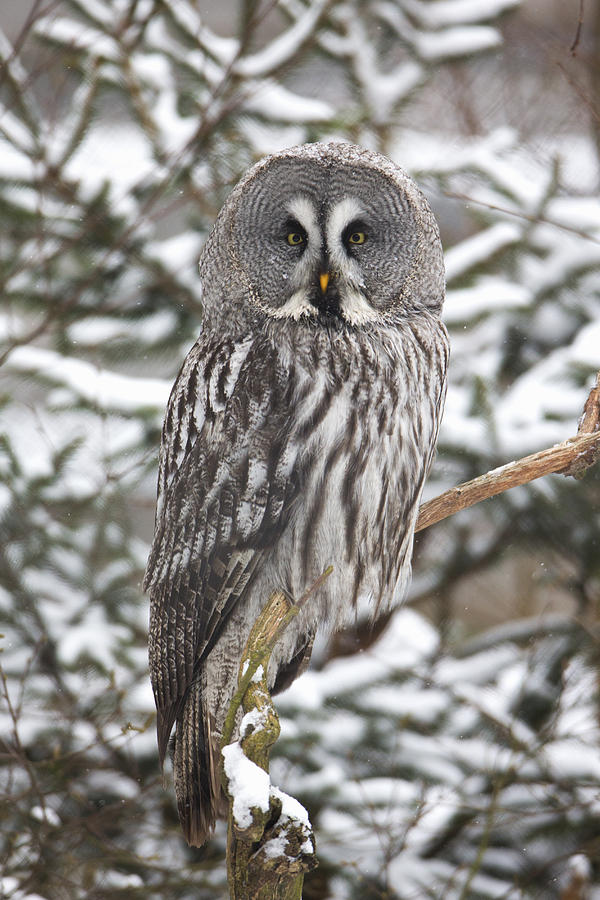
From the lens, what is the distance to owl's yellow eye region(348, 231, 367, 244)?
7.40ft

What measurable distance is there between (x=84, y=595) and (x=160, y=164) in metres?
1.76

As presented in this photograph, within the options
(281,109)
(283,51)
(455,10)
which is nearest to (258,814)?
(281,109)

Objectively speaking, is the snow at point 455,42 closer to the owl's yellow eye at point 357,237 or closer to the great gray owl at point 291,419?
the great gray owl at point 291,419

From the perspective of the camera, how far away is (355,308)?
7.31 feet

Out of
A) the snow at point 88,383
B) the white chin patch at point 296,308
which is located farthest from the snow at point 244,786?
the snow at point 88,383

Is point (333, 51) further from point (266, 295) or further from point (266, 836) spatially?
point (266, 836)

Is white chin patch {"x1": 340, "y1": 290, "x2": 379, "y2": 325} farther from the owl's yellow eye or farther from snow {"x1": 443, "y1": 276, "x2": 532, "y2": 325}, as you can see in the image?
snow {"x1": 443, "y1": 276, "x2": 532, "y2": 325}

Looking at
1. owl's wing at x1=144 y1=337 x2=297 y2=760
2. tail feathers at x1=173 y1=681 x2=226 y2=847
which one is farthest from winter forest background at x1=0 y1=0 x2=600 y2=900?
owl's wing at x1=144 y1=337 x2=297 y2=760

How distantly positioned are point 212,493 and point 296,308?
47cm

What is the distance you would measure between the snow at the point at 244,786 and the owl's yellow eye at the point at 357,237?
1.23 meters

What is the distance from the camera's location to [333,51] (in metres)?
4.78

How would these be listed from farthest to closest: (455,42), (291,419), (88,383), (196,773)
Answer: (455,42), (88,383), (196,773), (291,419)

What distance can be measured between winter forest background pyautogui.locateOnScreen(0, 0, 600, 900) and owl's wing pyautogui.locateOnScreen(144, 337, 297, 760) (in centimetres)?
109

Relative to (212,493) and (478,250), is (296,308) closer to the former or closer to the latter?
(212,493)
